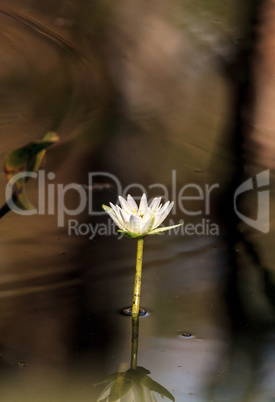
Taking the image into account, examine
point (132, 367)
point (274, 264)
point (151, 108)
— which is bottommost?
point (132, 367)

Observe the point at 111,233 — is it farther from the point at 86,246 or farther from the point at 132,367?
the point at 132,367

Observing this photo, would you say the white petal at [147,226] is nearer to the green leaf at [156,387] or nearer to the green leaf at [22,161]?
the green leaf at [156,387]

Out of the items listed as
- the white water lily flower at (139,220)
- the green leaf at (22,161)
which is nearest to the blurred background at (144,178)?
the white water lily flower at (139,220)

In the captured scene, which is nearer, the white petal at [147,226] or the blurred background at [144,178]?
the blurred background at [144,178]

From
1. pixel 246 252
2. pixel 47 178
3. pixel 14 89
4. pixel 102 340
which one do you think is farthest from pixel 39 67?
pixel 102 340

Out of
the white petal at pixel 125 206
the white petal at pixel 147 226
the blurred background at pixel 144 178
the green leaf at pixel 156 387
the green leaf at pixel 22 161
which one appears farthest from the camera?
the white petal at pixel 125 206

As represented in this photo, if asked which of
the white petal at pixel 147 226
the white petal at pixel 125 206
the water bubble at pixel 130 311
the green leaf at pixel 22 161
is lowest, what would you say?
the water bubble at pixel 130 311

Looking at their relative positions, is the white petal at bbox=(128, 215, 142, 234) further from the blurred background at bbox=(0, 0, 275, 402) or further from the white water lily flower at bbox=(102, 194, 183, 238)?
the blurred background at bbox=(0, 0, 275, 402)

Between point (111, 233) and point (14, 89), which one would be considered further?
point (14, 89)
